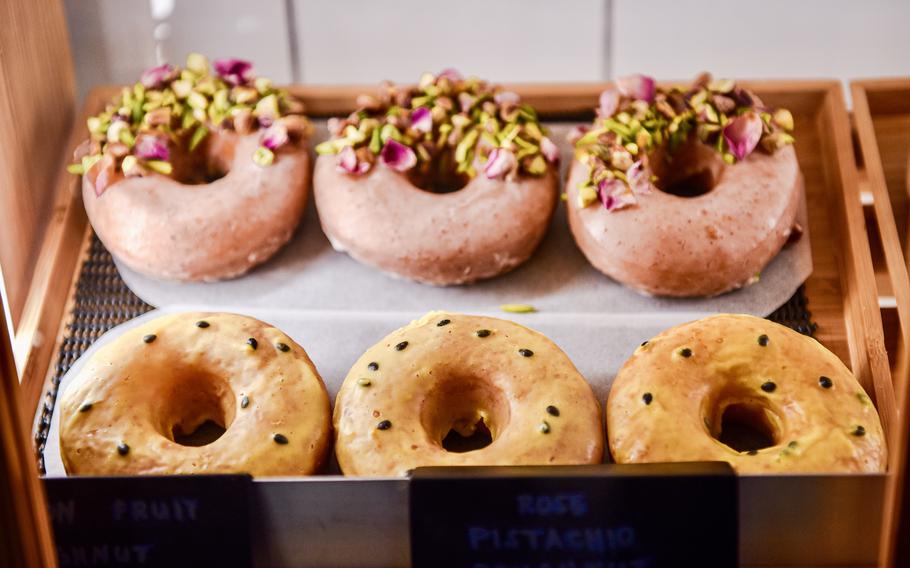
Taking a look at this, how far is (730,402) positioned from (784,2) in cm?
113

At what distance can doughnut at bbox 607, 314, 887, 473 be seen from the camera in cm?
139

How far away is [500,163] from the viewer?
199 cm

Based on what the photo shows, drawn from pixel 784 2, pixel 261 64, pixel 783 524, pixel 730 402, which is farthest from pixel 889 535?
pixel 261 64

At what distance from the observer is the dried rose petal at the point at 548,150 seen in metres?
2.02

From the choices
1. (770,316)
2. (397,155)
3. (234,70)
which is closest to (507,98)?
(397,155)

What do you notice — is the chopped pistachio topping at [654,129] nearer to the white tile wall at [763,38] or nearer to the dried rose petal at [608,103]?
the dried rose petal at [608,103]

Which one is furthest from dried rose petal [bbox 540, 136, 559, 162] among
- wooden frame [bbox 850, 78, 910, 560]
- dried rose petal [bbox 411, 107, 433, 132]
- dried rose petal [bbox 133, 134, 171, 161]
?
dried rose petal [bbox 133, 134, 171, 161]

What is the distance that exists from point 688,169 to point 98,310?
1.33 m

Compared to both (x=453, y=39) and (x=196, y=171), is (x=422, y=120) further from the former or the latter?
(x=196, y=171)

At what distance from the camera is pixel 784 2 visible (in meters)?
2.19

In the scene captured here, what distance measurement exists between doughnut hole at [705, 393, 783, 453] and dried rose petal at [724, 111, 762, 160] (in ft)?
2.15

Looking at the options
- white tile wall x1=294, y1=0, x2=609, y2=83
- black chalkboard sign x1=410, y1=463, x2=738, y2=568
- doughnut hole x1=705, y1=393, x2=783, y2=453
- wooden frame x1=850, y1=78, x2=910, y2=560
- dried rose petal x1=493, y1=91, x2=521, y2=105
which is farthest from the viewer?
white tile wall x1=294, y1=0, x2=609, y2=83

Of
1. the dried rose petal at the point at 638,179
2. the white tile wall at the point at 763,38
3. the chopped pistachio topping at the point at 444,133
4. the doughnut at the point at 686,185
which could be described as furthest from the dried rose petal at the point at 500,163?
the white tile wall at the point at 763,38

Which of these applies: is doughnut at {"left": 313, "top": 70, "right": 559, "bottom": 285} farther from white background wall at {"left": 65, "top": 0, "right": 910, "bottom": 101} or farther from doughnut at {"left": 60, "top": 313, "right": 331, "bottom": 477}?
doughnut at {"left": 60, "top": 313, "right": 331, "bottom": 477}
